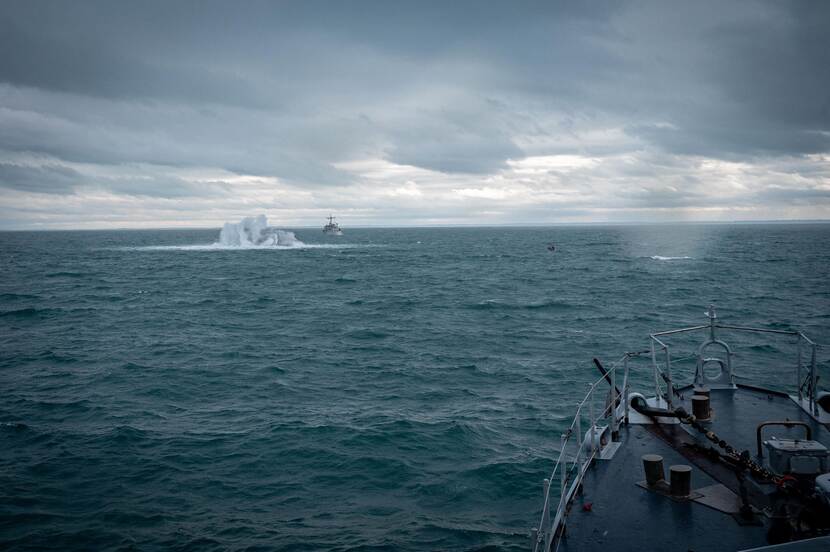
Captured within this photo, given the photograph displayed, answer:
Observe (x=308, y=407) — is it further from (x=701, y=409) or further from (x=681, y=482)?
(x=681, y=482)

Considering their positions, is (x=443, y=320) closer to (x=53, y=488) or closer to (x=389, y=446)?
(x=389, y=446)

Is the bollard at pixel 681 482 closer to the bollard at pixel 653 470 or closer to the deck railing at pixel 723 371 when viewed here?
the bollard at pixel 653 470

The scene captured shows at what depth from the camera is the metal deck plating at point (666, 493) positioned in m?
7.84

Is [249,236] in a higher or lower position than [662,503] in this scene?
higher

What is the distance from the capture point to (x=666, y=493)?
29.6 feet

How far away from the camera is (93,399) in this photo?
22422mm

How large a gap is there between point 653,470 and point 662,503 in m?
0.61

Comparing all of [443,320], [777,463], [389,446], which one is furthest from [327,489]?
[443,320]

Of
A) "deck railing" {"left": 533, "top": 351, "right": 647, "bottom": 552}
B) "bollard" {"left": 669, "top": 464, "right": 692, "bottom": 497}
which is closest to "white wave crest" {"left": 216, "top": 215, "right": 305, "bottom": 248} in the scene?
"deck railing" {"left": 533, "top": 351, "right": 647, "bottom": 552}

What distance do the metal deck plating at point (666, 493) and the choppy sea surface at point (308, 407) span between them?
3.50m

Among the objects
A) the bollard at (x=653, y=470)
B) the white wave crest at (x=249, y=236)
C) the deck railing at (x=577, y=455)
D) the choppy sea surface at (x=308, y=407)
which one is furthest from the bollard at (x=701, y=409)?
the white wave crest at (x=249, y=236)

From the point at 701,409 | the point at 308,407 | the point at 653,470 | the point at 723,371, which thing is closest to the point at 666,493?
the point at 653,470

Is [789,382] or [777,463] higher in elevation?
[777,463]

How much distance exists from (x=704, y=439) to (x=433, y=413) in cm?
1065
